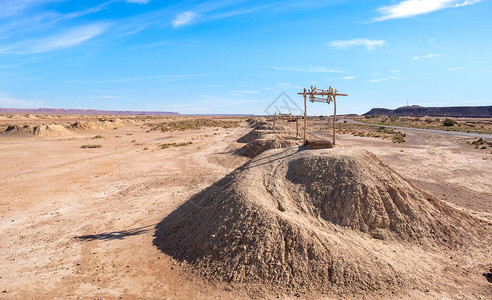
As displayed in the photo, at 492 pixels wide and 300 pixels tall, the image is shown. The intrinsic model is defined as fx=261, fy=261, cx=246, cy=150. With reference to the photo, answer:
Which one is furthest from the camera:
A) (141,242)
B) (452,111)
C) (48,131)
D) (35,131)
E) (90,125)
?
(452,111)

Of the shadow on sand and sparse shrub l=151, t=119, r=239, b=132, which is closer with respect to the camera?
the shadow on sand

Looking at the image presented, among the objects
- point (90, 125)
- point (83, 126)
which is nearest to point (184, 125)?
point (90, 125)

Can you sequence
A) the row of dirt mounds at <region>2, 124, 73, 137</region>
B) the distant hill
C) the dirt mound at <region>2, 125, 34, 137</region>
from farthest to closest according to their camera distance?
1. the distant hill
2. the row of dirt mounds at <region>2, 124, 73, 137</region>
3. the dirt mound at <region>2, 125, 34, 137</region>

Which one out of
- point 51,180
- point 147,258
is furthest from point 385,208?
point 51,180

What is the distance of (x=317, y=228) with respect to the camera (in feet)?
20.4

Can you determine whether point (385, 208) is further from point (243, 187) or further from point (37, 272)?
point (37, 272)

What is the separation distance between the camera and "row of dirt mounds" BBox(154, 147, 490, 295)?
5.30m

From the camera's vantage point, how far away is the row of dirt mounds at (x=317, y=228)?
5297mm

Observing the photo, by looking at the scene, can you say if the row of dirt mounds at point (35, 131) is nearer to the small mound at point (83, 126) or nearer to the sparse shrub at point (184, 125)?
the small mound at point (83, 126)

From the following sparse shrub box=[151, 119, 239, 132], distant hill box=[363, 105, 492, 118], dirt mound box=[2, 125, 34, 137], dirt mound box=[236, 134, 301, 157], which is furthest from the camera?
distant hill box=[363, 105, 492, 118]

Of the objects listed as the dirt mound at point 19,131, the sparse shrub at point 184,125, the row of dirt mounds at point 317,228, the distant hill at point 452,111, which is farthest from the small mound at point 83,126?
the distant hill at point 452,111

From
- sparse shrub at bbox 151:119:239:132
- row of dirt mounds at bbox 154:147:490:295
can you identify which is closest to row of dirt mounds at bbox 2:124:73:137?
sparse shrub at bbox 151:119:239:132

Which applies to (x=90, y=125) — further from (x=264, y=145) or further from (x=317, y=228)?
(x=317, y=228)

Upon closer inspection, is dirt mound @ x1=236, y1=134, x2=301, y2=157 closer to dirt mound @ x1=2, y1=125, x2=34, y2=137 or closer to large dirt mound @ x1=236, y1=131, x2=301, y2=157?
large dirt mound @ x1=236, y1=131, x2=301, y2=157
